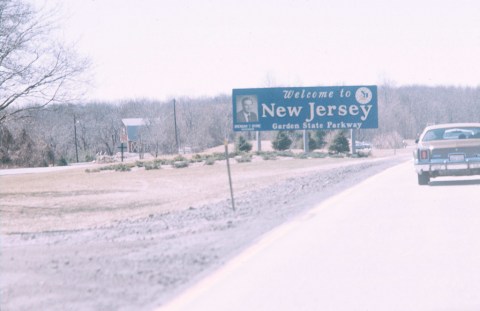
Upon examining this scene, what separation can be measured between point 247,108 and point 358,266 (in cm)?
5129

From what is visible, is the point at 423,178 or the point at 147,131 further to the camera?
the point at 147,131

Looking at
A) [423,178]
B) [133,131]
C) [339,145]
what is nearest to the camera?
[423,178]

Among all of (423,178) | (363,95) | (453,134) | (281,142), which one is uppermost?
(363,95)

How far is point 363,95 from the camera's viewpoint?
59406 millimetres

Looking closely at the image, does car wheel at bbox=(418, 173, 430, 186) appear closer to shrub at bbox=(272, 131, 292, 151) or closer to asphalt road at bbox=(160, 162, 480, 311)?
asphalt road at bbox=(160, 162, 480, 311)

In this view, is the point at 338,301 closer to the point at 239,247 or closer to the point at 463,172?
the point at 239,247

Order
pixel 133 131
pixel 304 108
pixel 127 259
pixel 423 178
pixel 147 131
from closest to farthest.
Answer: pixel 127 259 → pixel 423 178 → pixel 304 108 → pixel 147 131 → pixel 133 131

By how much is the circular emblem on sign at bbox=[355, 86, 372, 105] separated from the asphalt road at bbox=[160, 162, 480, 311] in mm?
43771

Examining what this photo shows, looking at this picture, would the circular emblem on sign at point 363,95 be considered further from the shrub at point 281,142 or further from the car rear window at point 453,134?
the car rear window at point 453,134

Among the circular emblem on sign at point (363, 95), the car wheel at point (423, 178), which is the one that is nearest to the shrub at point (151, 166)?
the circular emblem on sign at point (363, 95)

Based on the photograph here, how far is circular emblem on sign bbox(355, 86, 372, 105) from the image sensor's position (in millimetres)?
59344

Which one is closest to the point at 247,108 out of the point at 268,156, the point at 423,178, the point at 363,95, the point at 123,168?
the point at 268,156

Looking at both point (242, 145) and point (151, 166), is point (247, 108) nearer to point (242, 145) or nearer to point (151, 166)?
point (242, 145)

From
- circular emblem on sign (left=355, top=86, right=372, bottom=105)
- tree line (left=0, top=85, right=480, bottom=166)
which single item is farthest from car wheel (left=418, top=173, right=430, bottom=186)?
tree line (left=0, top=85, right=480, bottom=166)
